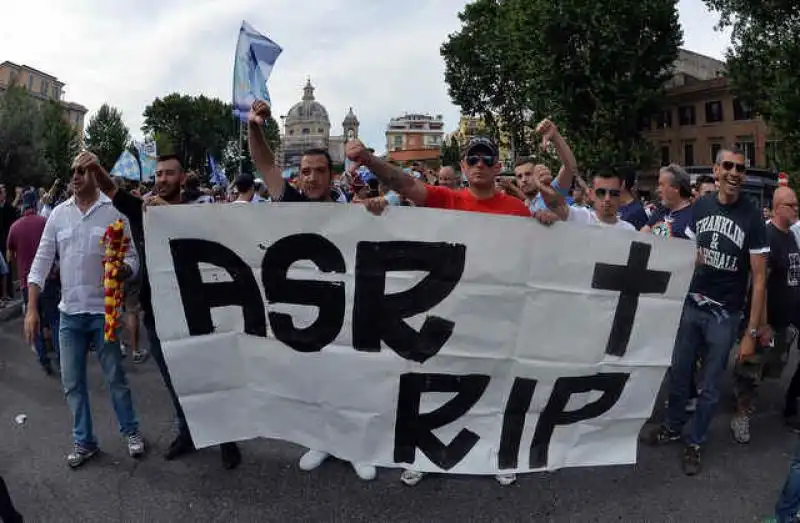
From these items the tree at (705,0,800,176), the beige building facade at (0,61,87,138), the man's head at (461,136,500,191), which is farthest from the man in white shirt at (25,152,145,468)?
the beige building facade at (0,61,87,138)

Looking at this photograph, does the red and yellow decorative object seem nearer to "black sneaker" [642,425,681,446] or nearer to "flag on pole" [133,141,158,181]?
"black sneaker" [642,425,681,446]

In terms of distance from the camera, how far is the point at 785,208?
4.47 m

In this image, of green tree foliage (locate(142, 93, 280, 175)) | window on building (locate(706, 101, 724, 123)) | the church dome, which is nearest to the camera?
window on building (locate(706, 101, 724, 123))

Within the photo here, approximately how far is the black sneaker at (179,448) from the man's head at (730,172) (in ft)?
12.5

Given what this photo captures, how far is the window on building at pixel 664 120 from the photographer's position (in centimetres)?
4516

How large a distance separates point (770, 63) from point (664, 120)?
1001 inches

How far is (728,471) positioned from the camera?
12.3 feet

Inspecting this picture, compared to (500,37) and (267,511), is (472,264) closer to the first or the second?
(267,511)

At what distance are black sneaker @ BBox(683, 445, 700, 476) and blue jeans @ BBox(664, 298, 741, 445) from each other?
44 mm

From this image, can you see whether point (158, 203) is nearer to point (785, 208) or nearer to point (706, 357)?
point (706, 357)

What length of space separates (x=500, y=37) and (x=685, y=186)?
33.5 metres

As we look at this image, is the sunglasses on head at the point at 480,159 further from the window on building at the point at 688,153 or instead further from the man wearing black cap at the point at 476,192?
the window on building at the point at 688,153

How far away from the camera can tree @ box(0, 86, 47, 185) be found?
3705cm

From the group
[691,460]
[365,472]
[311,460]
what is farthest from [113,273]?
[691,460]
